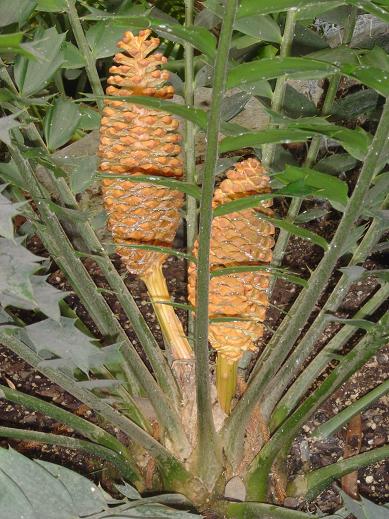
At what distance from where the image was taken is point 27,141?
0.94 meters

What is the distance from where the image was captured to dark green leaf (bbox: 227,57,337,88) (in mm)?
640

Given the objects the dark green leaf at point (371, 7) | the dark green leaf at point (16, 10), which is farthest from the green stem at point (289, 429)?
the dark green leaf at point (16, 10)

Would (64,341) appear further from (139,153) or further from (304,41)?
(304,41)

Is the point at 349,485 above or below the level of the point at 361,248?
below

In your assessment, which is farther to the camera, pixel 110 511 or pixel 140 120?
pixel 140 120

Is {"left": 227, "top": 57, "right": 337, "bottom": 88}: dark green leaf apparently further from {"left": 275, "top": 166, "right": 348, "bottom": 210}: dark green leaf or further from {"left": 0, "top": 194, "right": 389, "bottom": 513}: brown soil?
{"left": 0, "top": 194, "right": 389, "bottom": 513}: brown soil

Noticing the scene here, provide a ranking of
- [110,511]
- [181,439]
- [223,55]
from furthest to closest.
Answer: [181,439], [110,511], [223,55]

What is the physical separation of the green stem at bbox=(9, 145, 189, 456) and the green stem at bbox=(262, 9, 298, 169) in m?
0.32

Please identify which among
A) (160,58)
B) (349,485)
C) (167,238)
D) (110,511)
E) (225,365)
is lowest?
(110,511)

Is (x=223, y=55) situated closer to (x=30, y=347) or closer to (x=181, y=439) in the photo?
(x=30, y=347)

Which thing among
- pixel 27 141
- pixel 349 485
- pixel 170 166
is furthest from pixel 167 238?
pixel 349 485

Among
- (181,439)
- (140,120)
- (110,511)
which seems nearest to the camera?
(110,511)

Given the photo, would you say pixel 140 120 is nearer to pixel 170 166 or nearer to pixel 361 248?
pixel 170 166

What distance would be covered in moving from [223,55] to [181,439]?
1.92 ft
